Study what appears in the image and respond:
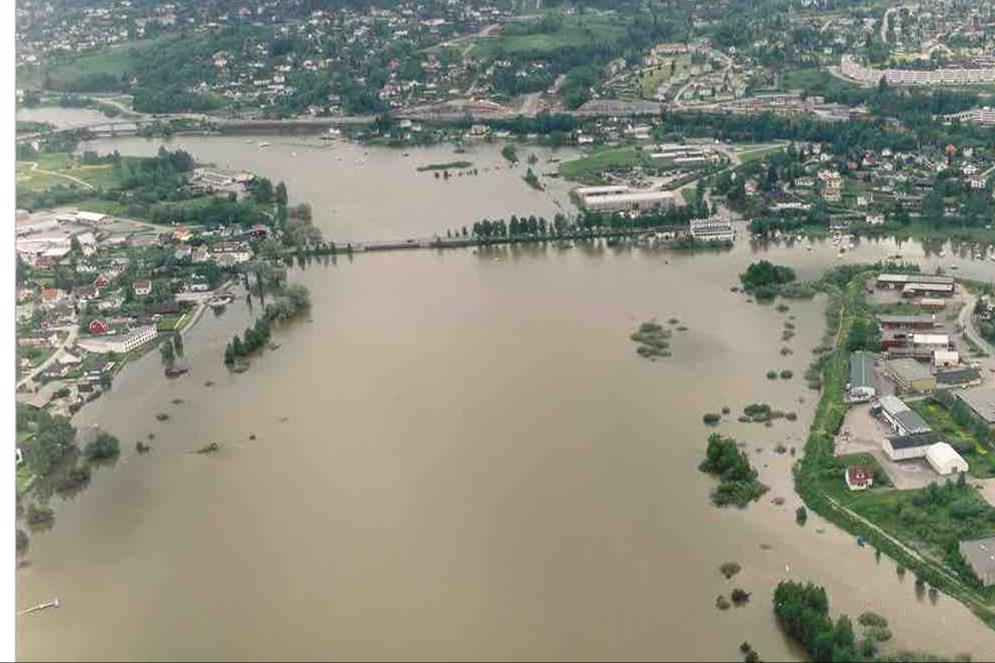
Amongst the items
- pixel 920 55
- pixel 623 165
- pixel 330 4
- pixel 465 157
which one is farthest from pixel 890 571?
pixel 330 4

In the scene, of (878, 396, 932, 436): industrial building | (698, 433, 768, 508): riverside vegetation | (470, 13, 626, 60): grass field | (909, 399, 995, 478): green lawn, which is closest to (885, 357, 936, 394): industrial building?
(909, 399, 995, 478): green lawn

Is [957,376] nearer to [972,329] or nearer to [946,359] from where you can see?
[946,359]

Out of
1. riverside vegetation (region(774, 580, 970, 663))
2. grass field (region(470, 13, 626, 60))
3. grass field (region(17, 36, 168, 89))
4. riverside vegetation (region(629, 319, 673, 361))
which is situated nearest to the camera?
riverside vegetation (region(774, 580, 970, 663))

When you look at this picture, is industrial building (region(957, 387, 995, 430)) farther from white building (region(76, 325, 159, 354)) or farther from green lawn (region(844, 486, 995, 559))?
white building (region(76, 325, 159, 354))

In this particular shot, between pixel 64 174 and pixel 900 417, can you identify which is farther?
pixel 64 174

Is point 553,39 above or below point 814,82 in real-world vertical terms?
above

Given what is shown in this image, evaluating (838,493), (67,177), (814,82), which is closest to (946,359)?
(838,493)

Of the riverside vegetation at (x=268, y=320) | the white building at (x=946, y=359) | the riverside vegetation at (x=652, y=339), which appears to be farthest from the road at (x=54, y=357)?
the white building at (x=946, y=359)

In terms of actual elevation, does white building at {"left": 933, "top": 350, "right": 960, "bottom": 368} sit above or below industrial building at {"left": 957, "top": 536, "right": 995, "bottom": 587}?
above
